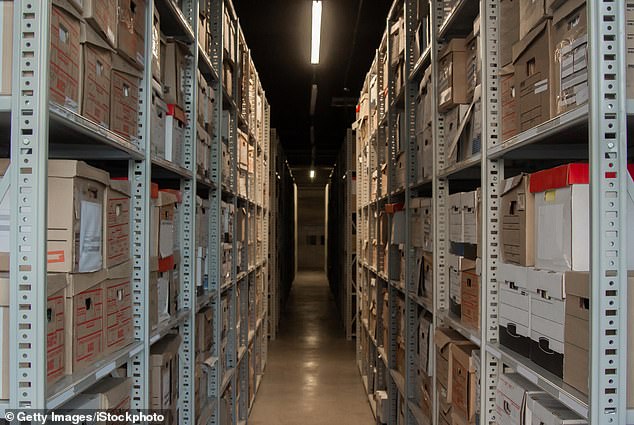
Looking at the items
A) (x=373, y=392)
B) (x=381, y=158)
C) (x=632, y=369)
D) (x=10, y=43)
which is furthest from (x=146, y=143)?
(x=373, y=392)

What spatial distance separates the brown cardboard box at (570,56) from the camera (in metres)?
1.44

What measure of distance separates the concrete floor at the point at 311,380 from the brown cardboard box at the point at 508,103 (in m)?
3.43

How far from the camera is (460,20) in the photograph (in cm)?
254

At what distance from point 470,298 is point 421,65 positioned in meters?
1.45

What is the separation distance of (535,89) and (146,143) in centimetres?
128

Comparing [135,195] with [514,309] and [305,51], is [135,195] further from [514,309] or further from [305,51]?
[305,51]

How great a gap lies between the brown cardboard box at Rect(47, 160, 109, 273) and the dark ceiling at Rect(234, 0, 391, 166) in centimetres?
584

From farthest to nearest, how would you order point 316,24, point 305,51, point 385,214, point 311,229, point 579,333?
1. point 311,229
2. point 305,51
3. point 316,24
4. point 385,214
5. point 579,333

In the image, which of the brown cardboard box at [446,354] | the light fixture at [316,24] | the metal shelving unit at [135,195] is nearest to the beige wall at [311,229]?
the light fixture at [316,24]

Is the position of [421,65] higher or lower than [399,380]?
higher

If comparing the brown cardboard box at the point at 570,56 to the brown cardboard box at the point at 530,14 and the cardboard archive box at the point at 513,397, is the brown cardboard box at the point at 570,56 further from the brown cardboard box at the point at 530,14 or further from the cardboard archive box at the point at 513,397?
Answer: the cardboard archive box at the point at 513,397

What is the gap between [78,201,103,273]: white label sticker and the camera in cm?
155

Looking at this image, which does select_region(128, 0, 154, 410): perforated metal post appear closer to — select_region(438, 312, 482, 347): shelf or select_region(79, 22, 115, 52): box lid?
select_region(79, 22, 115, 52): box lid

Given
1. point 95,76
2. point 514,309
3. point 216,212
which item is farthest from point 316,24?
point 514,309
